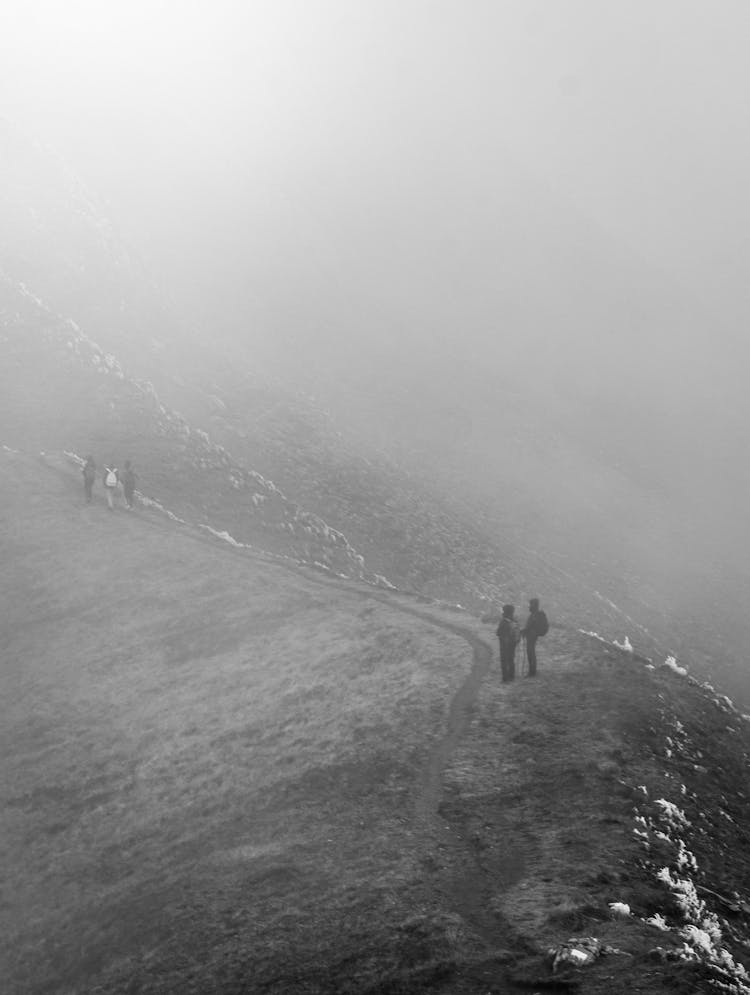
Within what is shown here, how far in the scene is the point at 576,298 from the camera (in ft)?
494

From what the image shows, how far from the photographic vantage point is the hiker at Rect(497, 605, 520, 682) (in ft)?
85.1

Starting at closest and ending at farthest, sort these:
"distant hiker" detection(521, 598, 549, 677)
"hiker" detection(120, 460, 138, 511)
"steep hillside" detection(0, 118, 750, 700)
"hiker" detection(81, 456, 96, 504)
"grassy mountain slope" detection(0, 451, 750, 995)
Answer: "grassy mountain slope" detection(0, 451, 750, 995)
"distant hiker" detection(521, 598, 549, 677)
"hiker" detection(81, 456, 96, 504)
"hiker" detection(120, 460, 138, 511)
"steep hillside" detection(0, 118, 750, 700)

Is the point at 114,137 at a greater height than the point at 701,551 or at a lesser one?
greater

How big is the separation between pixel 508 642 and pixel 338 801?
798cm

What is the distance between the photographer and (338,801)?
20375mm

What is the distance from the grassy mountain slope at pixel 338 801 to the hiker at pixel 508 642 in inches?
27.2

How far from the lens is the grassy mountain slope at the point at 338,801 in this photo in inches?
A: 597

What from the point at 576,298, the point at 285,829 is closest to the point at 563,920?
the point at 285,829

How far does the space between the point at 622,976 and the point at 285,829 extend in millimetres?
8662

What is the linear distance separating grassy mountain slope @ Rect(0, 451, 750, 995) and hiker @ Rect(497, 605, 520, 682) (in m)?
0.69

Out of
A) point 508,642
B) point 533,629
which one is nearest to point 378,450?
point 533,629

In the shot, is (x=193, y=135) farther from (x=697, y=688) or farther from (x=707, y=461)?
(x=697, y=688)

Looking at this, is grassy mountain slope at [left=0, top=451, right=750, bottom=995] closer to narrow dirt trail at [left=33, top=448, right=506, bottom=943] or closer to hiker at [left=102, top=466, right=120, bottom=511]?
narrow dirt trail at [left=33, top=448, right=506, bottom=943]

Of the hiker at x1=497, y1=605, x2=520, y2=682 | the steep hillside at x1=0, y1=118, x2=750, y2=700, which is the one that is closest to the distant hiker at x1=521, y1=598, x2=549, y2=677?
the hiker at x1=497, y1=605, x2=520, y2=682
